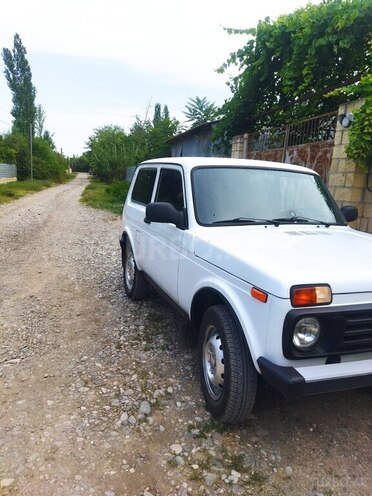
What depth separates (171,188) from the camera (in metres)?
3.71

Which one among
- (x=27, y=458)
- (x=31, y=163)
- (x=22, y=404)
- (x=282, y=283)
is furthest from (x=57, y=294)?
(x=31, y=163)

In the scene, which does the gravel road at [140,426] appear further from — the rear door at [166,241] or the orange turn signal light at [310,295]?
the orange turn signal light at [310,295]

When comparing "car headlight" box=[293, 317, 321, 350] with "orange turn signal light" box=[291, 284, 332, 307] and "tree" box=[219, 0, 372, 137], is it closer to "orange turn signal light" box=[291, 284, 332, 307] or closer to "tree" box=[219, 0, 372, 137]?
"orange turn signal light" box=[291, 284, 332, 307]

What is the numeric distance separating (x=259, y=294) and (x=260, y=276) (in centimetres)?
11

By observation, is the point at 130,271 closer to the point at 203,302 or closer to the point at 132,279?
the point at 132,279

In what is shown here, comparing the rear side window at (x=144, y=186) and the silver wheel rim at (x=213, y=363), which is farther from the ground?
the rear side window at (x=144, y=186)

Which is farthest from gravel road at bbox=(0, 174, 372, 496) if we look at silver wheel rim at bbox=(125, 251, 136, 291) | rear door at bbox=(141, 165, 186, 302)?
rear door at bbox=(141, 165, 186, 302)

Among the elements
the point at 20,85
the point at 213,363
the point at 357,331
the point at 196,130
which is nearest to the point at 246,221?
the point at 213,363

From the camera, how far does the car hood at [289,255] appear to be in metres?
2.04

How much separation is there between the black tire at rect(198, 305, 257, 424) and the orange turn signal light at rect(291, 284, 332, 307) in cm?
53

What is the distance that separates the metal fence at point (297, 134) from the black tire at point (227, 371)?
5.20 meters

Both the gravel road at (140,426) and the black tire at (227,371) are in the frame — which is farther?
the black tire at (227,371)

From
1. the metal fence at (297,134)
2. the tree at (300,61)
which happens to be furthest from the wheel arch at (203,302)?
the tree at (300,61)

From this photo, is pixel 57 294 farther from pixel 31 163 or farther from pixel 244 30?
pixel 31 163
